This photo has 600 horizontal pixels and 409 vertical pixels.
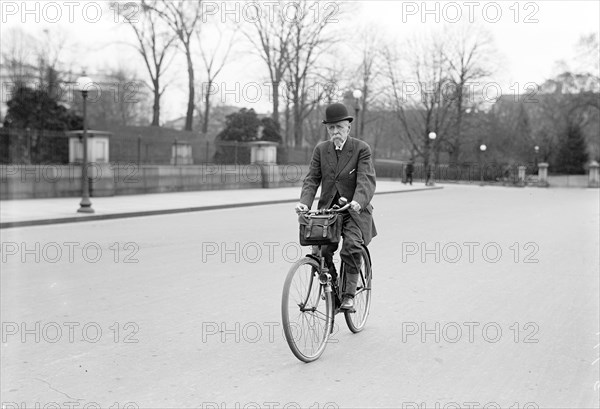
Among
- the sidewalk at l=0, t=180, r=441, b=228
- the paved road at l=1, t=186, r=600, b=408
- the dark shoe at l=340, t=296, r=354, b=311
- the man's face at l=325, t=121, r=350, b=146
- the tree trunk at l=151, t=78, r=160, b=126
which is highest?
the tree trunk at l=151, t=78, r=160, b=126

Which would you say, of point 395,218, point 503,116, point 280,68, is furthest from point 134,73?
point 395,218

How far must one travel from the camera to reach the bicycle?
4.65 metres

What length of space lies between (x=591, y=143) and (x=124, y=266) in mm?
73845

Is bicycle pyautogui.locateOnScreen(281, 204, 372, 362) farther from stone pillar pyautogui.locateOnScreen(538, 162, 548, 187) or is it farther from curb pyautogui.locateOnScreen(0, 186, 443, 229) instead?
stone pillar pyautogui.locateOnScreen(538, 162, 548, 187)

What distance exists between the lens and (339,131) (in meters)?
5.03

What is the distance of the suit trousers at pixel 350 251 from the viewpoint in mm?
5086

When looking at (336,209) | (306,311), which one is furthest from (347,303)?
(336,209)

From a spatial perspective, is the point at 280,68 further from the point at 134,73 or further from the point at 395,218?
the point at 395,218

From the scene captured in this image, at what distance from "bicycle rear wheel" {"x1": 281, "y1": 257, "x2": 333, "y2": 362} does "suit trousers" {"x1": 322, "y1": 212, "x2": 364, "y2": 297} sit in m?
0.20

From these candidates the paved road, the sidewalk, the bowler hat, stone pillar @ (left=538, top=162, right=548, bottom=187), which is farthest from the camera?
stone pillar @ (left=538, top=162, right=548, bottom=187)

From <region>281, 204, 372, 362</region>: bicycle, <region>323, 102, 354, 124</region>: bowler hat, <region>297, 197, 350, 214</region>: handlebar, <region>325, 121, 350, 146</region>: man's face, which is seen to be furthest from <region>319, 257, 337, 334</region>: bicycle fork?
<region>323, 102, 354, 124</region>: bowler hat

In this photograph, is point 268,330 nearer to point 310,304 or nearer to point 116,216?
point 310,304

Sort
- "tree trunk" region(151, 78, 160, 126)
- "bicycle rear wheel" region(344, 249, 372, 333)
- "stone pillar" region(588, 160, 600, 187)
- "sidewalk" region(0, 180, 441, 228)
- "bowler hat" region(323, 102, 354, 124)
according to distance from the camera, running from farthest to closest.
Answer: "stone pillar" region(588, 160, 600, 187) → "tree trunk" region(151, 78, 160, 126) → "sidewalk" region(0, 180, 441, 228) → "bicycle rear wheel" region(344, 249, 372, 333) → "bowler hat" region(323, 102, 354, 124)

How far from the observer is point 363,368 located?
15.4ft
